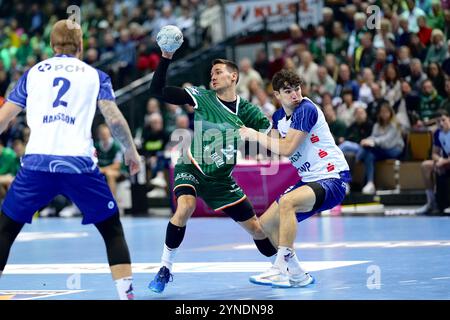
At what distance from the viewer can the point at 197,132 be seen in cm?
910

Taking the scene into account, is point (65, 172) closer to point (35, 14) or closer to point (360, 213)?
point (360, 213)

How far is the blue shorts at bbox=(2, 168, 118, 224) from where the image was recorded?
6758 millimetres

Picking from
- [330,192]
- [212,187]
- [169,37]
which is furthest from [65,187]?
[330,192]

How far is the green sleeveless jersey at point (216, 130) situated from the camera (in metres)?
8.91

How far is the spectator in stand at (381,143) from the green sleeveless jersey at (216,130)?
27.8 ft

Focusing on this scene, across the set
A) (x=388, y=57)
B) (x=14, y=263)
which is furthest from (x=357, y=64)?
(x=14, y=263)

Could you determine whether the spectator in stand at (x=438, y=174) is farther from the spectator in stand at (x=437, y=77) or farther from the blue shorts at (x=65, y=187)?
the blue shorts at (x=65, y=187)

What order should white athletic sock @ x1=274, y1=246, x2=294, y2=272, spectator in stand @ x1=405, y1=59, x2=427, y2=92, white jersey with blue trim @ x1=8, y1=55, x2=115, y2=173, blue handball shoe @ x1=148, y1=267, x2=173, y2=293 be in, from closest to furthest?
1. white jersey with blue trim @ x1=8, y1=55, x2=115, y2=173
2. blue handball shoe @ x1=148, y1=267, x2=173, y2=293
3. white athletic sock @ x1=274, y1=246, x2=294, y2=272
4. spectator in stand @ x1=405, y1=59, x2=427, y2=92

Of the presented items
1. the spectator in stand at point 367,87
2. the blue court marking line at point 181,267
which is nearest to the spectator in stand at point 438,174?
the spectator in stand at point 367,87

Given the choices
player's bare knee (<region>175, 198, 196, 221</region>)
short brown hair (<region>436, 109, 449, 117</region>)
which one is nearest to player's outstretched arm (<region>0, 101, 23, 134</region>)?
player's bare knee (<region>175, 198, 196, 221</region>)

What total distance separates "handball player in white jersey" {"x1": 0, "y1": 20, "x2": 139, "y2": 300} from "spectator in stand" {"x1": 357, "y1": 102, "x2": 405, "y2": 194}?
10.9 meters

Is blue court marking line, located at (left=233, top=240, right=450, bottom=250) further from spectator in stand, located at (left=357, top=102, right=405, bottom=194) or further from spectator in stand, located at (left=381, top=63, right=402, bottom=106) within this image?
spectator in stand, located at (left=381, top=63, right=402, bottom=106)
